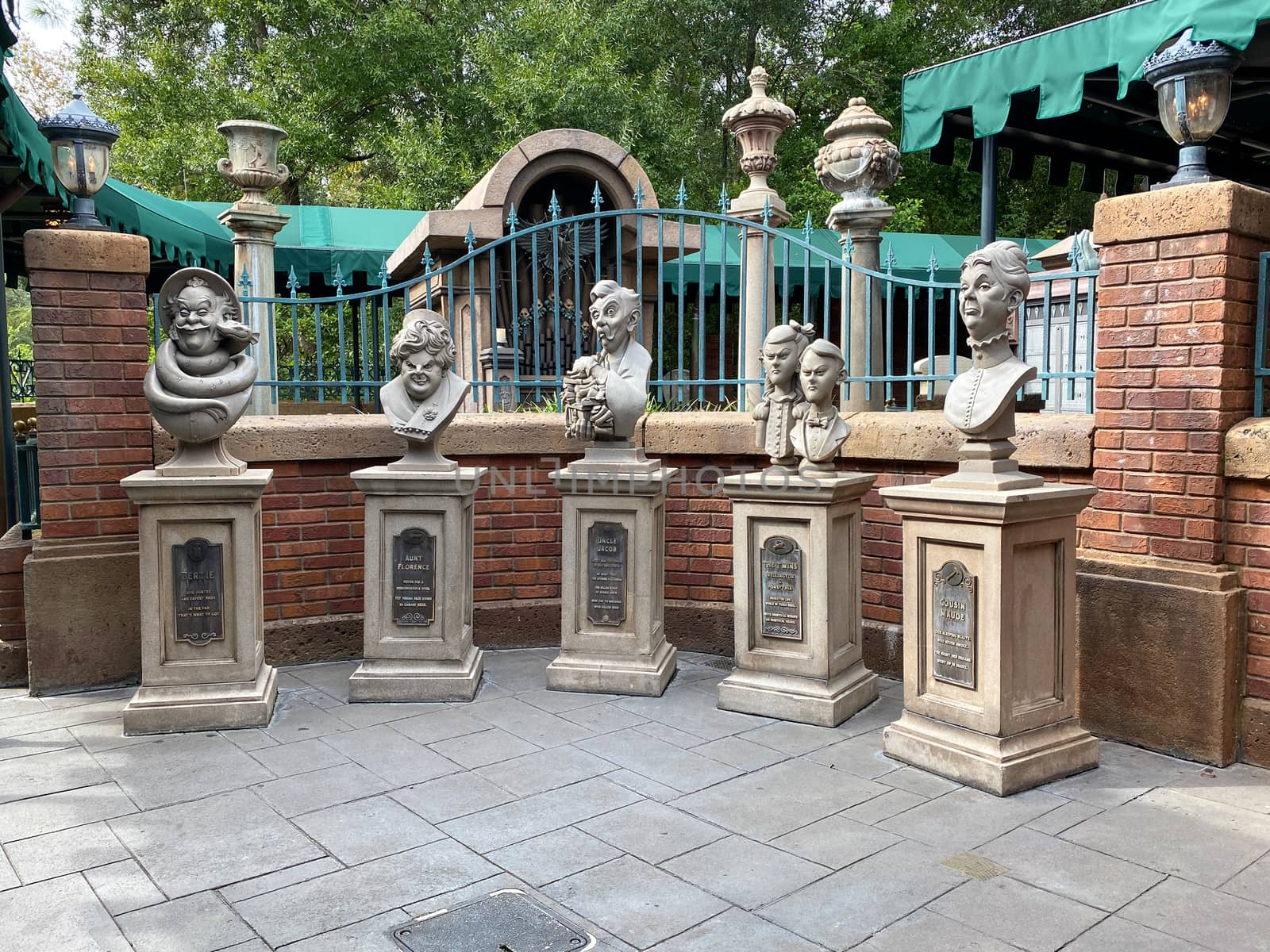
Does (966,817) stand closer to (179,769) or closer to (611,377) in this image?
(611,377)

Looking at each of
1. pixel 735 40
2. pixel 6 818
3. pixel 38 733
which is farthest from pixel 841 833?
pixel 735 40

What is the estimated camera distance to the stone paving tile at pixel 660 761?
4012 millimetres

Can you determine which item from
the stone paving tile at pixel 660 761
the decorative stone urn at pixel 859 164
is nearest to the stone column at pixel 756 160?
the decorative stone urn at pixel 859 164

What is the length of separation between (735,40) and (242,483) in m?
17.0

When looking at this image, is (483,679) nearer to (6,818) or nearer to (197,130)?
(6,818)

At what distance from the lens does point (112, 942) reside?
277 centimetres

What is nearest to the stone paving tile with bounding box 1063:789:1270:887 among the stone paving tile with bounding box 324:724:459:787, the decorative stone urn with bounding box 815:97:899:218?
the stone paving tile with bounding box 324:724:459:787

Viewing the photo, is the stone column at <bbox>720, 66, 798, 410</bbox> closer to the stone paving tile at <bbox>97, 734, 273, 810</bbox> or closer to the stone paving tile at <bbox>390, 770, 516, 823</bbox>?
the stone paving tile at <bbox>390, 770, 516, 823</bbox>

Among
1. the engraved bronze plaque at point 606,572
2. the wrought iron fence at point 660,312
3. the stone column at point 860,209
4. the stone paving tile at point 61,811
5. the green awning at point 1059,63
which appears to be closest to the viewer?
the stone paving tile at point 61,811

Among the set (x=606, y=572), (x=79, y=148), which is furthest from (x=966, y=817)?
(x=79, y=148)

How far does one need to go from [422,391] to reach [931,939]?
139 inches

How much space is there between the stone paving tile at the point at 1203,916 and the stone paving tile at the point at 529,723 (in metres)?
2.15

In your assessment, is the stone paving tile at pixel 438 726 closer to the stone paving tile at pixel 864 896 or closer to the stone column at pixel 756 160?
the stone paving tile at pixel 864 896

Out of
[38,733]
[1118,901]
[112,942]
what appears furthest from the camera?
[38,733]
